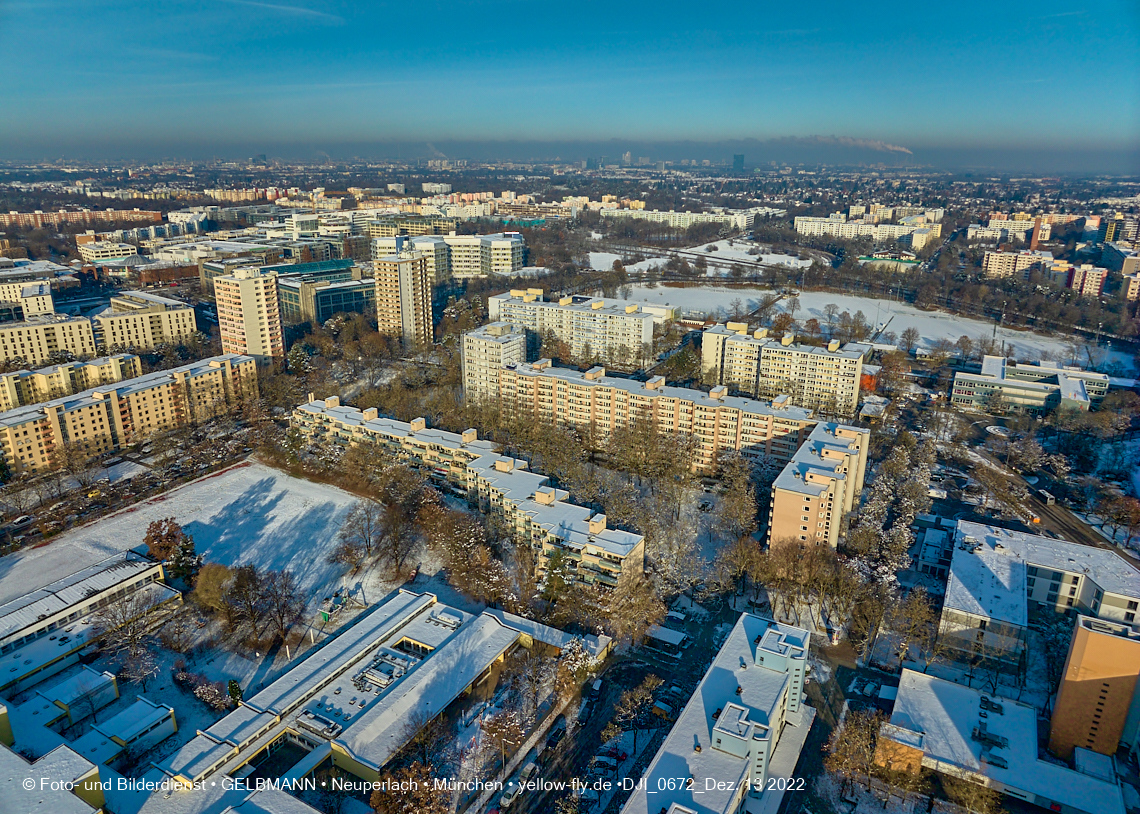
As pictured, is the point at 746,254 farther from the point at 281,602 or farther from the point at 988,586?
the point at 281,602

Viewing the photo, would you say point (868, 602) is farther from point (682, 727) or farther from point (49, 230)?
point (49, 230)

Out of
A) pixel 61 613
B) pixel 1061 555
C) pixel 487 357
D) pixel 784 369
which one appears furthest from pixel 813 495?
pixel 61 613

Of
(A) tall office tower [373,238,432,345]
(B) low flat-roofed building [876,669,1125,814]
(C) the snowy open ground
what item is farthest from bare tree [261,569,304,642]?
(C) the snowy open ground

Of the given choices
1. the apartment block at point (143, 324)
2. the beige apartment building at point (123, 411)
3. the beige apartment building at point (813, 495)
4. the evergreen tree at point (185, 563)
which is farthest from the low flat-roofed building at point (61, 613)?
the apartment block at point (143, 324)

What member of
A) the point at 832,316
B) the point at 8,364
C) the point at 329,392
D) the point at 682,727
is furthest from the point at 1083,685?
the point at 8,364

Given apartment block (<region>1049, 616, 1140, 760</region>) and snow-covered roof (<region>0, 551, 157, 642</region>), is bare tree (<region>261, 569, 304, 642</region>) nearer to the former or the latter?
snow-covered roof (<region>0, 551, 157, 642</region>)

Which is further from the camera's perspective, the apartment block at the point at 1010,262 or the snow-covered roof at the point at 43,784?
the apartment block at the point at 1010,262

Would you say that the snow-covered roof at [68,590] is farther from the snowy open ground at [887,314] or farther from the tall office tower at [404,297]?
the snowy open ground at [887,314]
